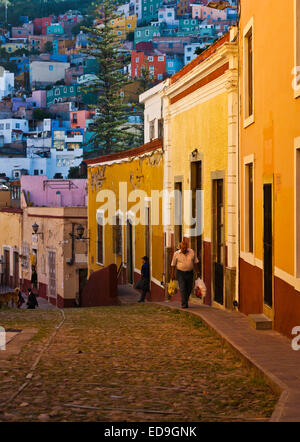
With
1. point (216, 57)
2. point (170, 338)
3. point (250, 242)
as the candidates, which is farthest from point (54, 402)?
point (216, 57)

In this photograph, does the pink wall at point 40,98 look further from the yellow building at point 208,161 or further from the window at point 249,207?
the window at point 249,207

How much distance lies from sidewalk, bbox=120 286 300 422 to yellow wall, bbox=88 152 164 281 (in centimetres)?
750

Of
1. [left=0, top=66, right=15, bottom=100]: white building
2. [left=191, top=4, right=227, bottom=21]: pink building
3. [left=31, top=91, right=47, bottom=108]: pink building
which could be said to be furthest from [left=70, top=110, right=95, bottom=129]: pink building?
[left=191, top=4, right=227, bottom=21]: pink building

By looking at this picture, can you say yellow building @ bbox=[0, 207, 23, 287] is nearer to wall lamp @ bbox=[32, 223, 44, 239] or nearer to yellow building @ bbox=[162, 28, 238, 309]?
wall lamp @ bbox=[32, 223, 44, 239]

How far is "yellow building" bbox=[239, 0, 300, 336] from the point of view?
9.54 meters

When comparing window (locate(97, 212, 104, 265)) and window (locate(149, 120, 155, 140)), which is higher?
window (locate(149, 120, 155, 140))

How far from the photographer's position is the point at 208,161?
15.9 metres

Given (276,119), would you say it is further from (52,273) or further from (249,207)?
(52,273)

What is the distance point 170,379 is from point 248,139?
6.01 meters

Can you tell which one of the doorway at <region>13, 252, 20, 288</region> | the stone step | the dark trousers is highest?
the dark trousers

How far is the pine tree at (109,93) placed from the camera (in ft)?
195

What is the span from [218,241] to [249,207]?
2.32 metres

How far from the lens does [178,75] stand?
62.7 ft
